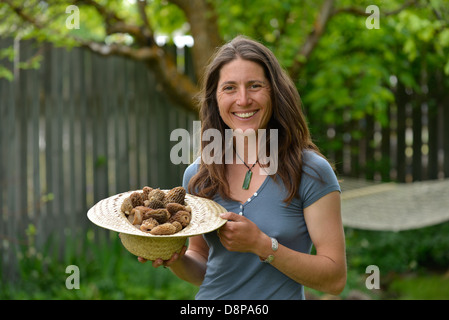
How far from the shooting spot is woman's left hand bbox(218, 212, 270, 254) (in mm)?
1237

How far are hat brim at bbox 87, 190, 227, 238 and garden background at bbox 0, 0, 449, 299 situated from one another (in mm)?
2195

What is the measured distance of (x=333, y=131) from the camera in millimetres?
5246

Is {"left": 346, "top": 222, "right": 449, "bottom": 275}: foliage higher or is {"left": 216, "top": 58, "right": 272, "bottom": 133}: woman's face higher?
{"left": 216, "top": 58, "right": 272, "bottom": 133}: woman's face

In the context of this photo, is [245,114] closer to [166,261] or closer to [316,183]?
[316,183]

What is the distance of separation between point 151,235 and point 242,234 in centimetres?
23

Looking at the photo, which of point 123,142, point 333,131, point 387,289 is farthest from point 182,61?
point 387,289

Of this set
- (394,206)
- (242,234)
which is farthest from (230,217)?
(394,206)

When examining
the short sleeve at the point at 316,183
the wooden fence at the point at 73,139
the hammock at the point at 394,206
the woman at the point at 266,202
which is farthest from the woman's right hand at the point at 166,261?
the wooden fence at the point at 73,139

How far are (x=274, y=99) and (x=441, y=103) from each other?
4206mm

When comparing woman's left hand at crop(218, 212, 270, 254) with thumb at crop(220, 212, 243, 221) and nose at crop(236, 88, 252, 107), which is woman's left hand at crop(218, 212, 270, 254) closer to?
thumb at crop(220, 212, 243, 221)

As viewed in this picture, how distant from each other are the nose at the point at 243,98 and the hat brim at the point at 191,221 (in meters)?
0.28

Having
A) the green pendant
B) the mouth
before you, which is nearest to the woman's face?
the mouth

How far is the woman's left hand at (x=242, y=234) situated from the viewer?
4.06 ft

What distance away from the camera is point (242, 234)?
124 centimetres
